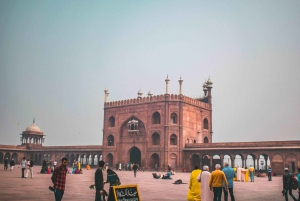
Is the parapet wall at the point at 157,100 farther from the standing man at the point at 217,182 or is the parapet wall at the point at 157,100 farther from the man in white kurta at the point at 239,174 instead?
the standing man at the point at 217,182

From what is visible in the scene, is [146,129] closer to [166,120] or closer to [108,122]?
[166,120]

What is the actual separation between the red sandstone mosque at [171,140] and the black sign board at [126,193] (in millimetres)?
27571

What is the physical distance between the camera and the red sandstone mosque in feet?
111

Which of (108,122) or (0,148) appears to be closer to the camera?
(108,122)

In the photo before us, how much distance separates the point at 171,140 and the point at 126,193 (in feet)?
106

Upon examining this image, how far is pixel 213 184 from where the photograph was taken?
8844 mm

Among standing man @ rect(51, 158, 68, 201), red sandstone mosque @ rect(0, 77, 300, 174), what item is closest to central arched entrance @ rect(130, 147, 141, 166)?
red sandstone mosque @ rect(0, 77, 300, 174)

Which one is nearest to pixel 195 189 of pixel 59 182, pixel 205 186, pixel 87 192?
pixel 205 186

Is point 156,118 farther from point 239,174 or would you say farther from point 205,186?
point 205,186

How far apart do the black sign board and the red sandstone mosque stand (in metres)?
27.6

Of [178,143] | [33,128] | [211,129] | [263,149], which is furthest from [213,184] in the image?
[33,128]

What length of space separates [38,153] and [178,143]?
2708cm

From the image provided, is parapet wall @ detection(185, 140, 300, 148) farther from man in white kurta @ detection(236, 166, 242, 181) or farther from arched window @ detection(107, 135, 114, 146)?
man in white kurta @ detection(236, 166, 242, 181)

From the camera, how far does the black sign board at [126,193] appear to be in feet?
22.7
